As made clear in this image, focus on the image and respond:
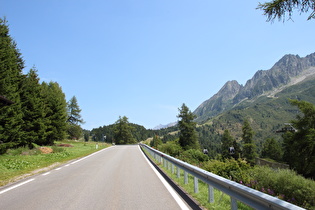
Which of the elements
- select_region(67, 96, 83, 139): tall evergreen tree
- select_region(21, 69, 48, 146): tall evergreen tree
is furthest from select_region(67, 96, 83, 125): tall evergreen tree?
select_region(21, 69, 48, 146): tall evergreen tree

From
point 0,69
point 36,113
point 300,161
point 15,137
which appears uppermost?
point 0,69

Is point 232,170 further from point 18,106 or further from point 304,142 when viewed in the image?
point 304,142

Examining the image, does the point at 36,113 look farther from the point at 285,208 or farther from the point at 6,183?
the point at 285,208

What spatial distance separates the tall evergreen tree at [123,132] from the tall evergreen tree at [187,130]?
4847cm

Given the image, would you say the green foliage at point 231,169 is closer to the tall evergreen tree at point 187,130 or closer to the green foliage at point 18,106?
the green foliage at point 18,106

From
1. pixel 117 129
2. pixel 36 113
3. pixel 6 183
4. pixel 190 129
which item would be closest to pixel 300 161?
pixel 190 129

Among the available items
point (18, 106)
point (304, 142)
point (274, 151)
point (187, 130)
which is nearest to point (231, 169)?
point (18, 106)

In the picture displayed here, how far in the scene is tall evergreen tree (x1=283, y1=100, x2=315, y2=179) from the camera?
1462 inches

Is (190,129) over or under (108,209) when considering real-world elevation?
over

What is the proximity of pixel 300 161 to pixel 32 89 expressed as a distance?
40334 millimetres

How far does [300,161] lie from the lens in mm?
38719

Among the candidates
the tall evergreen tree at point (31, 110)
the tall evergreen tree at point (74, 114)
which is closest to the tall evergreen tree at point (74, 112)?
the tall evergreen tree at point (74, 114)

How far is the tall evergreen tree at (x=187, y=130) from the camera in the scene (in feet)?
225

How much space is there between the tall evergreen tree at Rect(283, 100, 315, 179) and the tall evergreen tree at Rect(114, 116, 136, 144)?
7976cm
